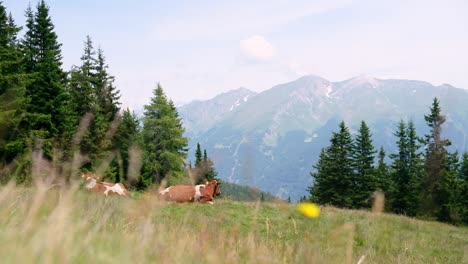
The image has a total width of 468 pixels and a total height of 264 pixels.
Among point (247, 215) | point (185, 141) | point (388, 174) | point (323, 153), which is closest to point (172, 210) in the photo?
point (247, 215)

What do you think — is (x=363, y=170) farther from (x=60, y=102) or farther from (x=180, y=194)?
(x=180, y=194)

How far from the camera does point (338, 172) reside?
154ft

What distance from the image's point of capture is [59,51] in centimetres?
3219

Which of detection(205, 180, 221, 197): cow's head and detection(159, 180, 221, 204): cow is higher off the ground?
detection(205, 180, 221, 197): cow's head

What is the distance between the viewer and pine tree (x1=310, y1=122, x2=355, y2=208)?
154 feet

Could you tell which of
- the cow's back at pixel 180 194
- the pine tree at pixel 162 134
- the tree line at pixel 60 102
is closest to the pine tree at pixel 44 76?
the tree line at pixel 60 102

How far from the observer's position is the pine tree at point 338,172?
4684 centimetres

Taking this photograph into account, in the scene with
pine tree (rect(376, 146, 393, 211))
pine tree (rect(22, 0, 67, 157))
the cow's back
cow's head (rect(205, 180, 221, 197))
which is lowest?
the cow's back

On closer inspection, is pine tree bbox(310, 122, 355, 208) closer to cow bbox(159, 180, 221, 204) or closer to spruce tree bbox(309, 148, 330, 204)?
spruce tree bbox(309, 148, 330, 204)

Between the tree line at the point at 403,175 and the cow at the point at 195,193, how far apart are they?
31.7 m

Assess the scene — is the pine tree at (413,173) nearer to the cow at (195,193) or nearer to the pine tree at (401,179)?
the pine tree at (401,179)

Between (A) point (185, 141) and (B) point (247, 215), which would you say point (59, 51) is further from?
(B) point (247, 215)

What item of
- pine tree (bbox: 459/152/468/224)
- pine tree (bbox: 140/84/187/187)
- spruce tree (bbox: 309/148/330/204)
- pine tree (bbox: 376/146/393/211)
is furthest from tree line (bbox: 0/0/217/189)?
pine tree (bbox: 459/152/468/224)

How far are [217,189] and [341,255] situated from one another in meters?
12.2
